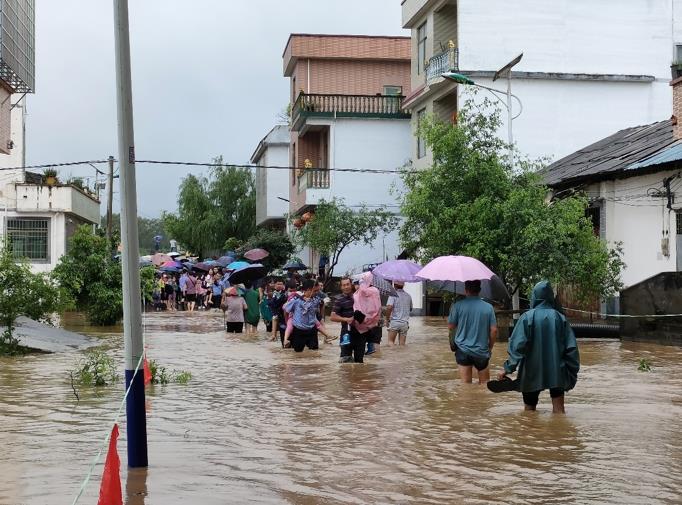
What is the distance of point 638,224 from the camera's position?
2962 cm

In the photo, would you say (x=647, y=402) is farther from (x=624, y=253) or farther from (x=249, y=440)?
(x=624, y=253)

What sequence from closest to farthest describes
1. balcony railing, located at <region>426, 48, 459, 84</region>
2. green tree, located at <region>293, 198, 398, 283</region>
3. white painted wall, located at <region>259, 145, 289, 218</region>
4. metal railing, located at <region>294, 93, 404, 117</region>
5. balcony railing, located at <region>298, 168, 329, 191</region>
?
1. balcony railing, located at <region>426, 48, 459, 84</region>
2. green tree, located at <region>293, 198, 398, 283</region>
3. balcony railing, located at <region>298, 168, 329, 191</region>
4. metal railing, located at <region>294, 93, 404, 117</region>
5. white painted wall, located at <region>259, 145, 289, 218</region>

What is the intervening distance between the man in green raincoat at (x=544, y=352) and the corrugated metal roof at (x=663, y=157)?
14.9m

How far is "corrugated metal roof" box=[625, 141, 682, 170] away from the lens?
88.1 feet

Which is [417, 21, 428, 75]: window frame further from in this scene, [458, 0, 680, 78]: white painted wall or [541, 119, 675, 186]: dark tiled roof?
[541, 119, 675, 186]: dark tiled roof

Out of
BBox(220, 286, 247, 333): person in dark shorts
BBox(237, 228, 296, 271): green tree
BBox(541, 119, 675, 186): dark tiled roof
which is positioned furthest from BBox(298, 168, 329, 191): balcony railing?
BBox(220, 286, 247, 333): person in dark shorts

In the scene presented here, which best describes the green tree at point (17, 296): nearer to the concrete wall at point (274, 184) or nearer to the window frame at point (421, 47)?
the window frame at point (421, 47)

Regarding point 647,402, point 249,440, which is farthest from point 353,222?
point 249,440

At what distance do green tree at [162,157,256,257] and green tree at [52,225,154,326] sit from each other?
4454cm

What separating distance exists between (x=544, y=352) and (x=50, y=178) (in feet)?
121

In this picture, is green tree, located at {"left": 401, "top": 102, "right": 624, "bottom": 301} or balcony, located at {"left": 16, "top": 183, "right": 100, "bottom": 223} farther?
balcony, located at {"left": 16, "top": 183, "right": 100, "bottom": 223}

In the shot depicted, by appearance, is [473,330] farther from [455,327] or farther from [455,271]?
[455,271]

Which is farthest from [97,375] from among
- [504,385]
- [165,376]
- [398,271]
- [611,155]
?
[611,155]

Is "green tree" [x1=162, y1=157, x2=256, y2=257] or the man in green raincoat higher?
"green tree" [x1=162, y1=157, x2=256, y2=257]
